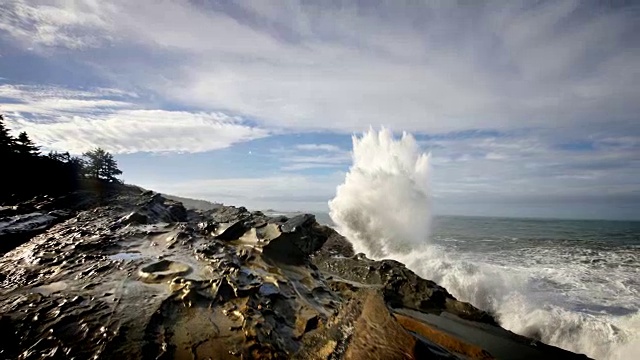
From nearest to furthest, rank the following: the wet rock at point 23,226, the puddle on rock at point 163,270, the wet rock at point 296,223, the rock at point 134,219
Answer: the puddle on rock at point 163,270 → the wet rock at point 23,226 → the wet rock at point 296,223 → the rock at point 134,219

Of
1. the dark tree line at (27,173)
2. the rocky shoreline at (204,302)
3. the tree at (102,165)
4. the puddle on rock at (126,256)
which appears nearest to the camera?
the rocky shoreline at (204,302)

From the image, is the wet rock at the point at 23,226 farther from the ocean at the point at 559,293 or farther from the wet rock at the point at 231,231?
the ocean at the point at 559,293

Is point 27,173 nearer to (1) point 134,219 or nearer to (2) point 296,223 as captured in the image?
(1) point 134,219

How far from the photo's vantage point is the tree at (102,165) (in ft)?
86.6

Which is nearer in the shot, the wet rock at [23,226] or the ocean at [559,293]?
the wet rock at [23,226]

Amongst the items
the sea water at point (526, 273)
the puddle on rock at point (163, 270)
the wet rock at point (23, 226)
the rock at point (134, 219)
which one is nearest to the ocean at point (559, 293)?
the sea water at point (526, 273)

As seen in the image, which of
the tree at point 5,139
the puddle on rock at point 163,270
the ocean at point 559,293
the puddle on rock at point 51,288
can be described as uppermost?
the tree at point 5,139

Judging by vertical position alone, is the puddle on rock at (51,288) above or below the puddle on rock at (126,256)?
below

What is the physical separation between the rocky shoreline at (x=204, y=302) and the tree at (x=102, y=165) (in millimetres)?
19784

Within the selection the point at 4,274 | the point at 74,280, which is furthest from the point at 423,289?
the point at 4,274

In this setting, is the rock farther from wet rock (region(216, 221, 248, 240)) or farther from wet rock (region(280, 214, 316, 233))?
wet rock (region(280, 214, 316, 233))


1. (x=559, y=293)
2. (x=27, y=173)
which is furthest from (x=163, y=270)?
(x=27, y=173)

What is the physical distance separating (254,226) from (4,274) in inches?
187

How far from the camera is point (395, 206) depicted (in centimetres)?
1902
